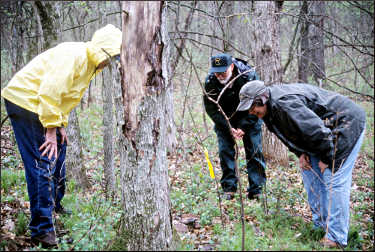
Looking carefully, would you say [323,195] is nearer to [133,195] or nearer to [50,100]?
[133,195]

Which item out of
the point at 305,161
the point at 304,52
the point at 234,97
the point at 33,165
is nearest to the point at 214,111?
the point at 234,97

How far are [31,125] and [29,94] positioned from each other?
314 millimetres

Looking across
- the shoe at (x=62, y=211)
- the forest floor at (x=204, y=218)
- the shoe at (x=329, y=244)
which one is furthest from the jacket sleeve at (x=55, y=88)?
the shoe at (x=329, y=244)

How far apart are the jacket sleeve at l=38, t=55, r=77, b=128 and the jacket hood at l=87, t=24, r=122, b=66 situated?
25 centimetres

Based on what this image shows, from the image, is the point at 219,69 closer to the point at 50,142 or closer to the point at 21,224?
the point at 50,142

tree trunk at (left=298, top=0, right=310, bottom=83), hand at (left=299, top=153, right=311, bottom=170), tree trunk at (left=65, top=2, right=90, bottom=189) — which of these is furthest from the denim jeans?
tree trunk at (left=298, top=0, right=310, bottom=83)

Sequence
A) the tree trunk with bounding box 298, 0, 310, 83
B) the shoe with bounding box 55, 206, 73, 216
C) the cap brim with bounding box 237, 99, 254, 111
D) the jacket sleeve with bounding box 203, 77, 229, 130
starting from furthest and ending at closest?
the tree trunk with bounding box 298, 0, 310, 83 → the jacket sleeve with bounding box 203, 77, 229, 130 → the shoe with bounding box 55, 206, 73, 216 → the cap brim with bounding box 237, 99, 254, 111

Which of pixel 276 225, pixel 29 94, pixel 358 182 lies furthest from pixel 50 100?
pixel 358 182

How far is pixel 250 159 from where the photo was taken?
4590 millimetres

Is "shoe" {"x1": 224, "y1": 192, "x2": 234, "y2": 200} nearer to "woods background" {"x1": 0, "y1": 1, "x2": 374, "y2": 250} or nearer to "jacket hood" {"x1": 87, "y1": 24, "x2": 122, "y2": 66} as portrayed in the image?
"woods background" {"x1": 0, "y1": 1, "x2": 374, "y2": 250}

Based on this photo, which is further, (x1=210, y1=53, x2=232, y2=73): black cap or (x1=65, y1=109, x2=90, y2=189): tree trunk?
(x1=65, y1=109, x2=90, y2=189): tree trunk

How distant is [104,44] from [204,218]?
2353mm

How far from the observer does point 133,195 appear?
9.66 feet

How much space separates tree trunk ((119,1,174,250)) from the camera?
2.77m
